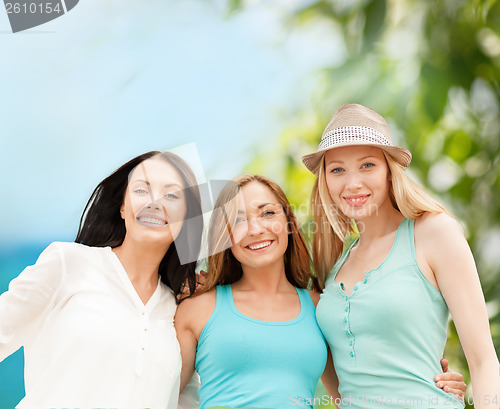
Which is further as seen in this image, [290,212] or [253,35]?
[253,35]

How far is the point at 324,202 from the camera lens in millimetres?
1743

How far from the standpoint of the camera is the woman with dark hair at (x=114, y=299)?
4.67 ft

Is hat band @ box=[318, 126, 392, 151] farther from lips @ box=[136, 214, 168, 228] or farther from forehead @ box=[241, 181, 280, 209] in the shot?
lips @ box=[136, 214, 168, 228]

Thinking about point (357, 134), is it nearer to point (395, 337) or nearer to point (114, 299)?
point (395, 337)

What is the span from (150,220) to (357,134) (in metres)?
0.68

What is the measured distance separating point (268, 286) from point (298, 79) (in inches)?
52.1

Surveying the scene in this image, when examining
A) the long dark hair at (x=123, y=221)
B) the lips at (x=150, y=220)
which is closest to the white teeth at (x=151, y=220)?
the lips at (x=150, y=220)

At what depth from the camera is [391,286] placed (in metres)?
1.48

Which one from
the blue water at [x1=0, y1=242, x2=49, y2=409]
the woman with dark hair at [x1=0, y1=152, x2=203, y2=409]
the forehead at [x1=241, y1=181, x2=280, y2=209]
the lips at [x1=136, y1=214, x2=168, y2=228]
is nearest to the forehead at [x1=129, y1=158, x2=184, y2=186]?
the woman with dark hair at [x1=0, y1=152, x2=203, y2=409]

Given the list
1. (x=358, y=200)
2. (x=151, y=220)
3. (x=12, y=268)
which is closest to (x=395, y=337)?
Answer: (x=358, y=200)

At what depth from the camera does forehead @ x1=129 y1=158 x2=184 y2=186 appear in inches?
64.6

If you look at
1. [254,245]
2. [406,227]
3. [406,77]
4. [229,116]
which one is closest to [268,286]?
[254,245]

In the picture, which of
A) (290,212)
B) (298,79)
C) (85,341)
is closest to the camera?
(85,341)

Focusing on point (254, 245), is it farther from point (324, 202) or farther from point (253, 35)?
point (253, 35)
